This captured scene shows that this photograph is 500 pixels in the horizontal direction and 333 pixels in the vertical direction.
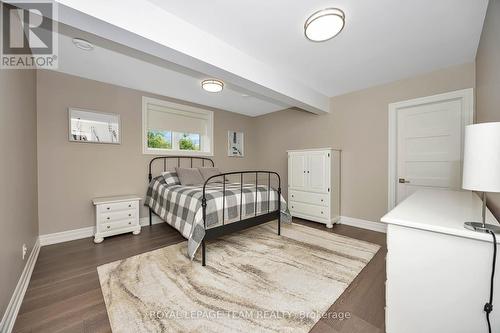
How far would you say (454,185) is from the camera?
2.56 meters

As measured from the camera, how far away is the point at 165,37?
164cm

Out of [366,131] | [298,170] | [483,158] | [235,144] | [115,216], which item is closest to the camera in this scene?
[483,158]

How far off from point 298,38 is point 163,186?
274 cm

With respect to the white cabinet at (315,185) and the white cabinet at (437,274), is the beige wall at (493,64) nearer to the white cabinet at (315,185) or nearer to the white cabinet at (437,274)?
the white cabinet at (437,274)

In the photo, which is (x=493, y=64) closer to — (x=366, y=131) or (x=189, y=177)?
(x=366, y=131)

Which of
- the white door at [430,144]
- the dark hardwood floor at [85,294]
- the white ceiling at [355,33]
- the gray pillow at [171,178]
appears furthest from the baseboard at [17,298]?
the white door at [430,144]

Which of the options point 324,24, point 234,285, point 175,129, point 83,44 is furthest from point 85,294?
point 324,24

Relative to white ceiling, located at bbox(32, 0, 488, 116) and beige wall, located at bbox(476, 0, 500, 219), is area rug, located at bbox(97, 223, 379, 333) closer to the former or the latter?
beige wall, located at bbox(476, 0, 500, 219)

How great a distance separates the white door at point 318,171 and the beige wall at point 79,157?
2.98 m

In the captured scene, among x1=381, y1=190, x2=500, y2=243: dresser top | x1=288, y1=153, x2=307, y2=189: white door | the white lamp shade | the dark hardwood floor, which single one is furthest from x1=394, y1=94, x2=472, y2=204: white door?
the white lamp shade

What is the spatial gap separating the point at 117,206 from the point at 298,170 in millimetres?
3084

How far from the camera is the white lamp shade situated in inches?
31.3

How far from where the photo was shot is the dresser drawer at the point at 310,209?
336cm

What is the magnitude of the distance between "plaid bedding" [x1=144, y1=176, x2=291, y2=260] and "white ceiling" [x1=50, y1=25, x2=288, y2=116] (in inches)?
64.9
